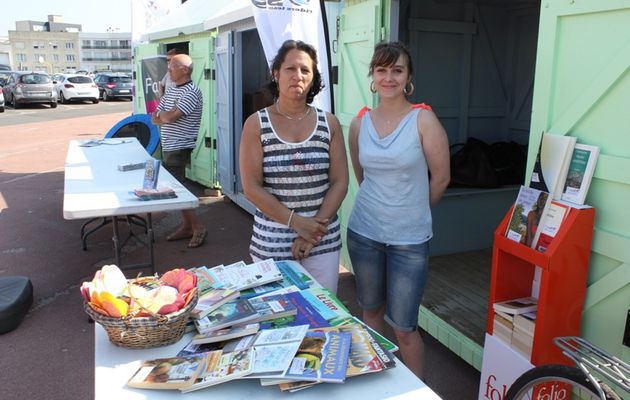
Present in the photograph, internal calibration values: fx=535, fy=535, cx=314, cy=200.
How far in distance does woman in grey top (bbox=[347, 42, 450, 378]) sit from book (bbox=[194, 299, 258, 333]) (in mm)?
908

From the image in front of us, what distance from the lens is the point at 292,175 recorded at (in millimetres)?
2408

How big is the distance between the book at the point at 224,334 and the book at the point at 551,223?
1.36 meters

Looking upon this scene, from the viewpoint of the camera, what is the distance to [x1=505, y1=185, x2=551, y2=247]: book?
241 cm

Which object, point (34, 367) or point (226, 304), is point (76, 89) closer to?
point (34, 367)

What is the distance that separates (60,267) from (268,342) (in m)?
4.29

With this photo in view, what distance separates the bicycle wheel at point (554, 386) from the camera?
74.7 inches

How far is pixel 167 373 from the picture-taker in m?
1.51

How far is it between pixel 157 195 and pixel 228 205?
12.5 feet

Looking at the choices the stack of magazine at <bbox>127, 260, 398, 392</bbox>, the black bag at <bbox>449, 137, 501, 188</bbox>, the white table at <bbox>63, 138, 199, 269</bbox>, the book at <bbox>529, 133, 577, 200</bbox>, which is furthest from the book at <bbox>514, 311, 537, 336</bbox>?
the black bag at <bbox>449, 137, 501, 188</bbox>

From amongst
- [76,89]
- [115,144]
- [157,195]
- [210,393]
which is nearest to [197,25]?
[115,144]

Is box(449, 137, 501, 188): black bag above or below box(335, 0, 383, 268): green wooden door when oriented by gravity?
below

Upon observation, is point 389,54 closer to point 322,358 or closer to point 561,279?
point 561,279

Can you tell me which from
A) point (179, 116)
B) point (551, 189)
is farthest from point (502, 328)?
point (179, 116)

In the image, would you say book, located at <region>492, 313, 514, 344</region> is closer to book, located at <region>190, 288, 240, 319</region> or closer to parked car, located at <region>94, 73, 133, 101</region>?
book, located at <region>190, 288, 240, 319</region>
